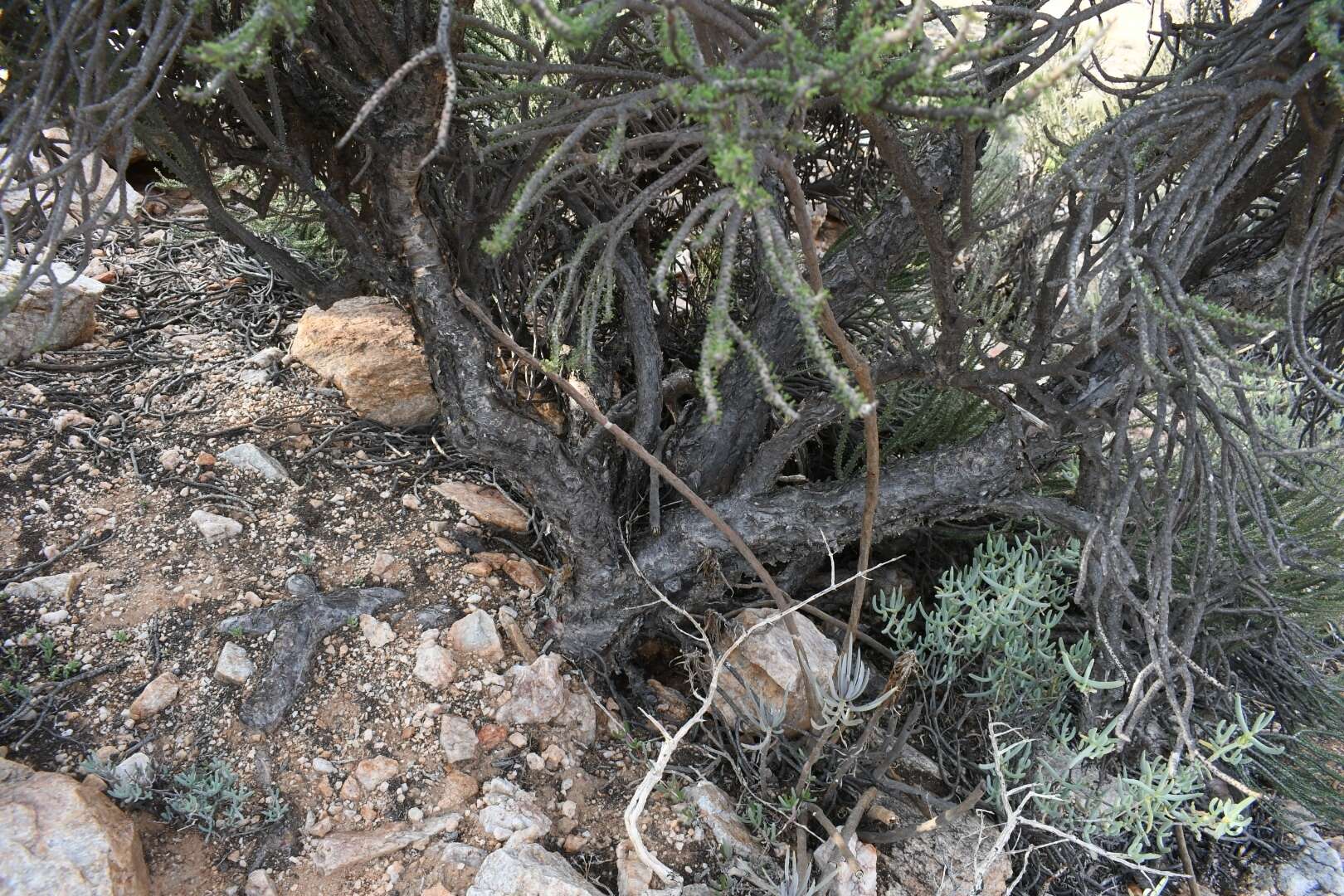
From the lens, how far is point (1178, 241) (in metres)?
1.81

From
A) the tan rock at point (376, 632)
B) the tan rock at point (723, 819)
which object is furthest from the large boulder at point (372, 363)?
the tan rock at point (723, 819)

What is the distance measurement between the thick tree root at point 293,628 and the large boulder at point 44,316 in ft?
4.29

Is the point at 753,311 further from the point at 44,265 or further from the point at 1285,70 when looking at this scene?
the point at 44,265

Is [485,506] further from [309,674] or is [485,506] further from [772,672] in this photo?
[772,672]

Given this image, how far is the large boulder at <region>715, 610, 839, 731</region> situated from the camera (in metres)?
2.37

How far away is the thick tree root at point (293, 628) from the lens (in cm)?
215

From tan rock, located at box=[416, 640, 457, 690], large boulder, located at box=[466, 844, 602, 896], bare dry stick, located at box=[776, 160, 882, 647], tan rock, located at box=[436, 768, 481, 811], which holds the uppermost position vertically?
bare dry stick, located at box=[776, 160, 882, 647]

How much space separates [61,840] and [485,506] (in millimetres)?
1345

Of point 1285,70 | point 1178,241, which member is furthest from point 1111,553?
point 1285,70

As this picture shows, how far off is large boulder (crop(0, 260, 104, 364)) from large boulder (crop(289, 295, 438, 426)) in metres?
0.67

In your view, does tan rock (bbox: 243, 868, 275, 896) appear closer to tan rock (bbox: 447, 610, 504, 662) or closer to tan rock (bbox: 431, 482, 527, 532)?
tan rock (bbox: 447, 610, 504, 662)

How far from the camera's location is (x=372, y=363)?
3.00 meters

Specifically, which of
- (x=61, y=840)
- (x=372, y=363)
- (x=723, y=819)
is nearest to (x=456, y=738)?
(x=723, y=819)

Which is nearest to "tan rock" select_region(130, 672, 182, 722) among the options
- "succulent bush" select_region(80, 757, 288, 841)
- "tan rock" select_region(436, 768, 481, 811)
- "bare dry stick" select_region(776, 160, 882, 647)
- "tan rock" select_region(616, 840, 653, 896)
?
"succulent bush" select_region(80, 757, 288, 841)
